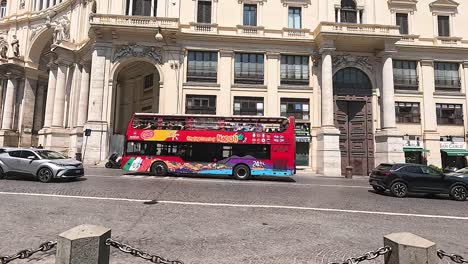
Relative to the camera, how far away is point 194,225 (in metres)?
6.91

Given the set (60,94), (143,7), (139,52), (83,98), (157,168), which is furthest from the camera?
(60,94)

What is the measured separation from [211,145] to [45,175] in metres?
8.65

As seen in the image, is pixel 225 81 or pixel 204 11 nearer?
pixel 225 81

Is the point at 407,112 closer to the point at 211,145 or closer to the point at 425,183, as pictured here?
the point at 425,183

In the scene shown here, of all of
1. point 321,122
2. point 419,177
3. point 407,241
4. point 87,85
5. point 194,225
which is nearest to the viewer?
point 407,241

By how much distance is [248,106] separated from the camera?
86.0 ft

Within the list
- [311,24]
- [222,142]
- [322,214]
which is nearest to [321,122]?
[311,24]

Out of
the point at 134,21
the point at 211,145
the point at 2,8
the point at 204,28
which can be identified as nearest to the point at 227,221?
the point at 211,145

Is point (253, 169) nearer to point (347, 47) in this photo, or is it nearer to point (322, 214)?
point (322, 214)

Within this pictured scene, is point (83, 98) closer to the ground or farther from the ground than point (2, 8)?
closer to the ground

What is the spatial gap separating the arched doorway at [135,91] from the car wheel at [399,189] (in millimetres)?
21975

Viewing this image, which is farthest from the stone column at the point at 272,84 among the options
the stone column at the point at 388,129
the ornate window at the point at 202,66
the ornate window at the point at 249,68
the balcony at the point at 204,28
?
the stone column at the point at 388,129

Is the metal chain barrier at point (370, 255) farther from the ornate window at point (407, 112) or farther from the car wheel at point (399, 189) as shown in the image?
the ornate window at point (407, 112)

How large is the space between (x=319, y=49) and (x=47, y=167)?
2243 centimetres
